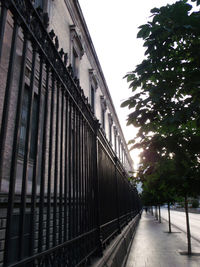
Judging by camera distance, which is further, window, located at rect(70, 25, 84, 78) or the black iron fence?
window, located at rect(70, 25, 84, 78)

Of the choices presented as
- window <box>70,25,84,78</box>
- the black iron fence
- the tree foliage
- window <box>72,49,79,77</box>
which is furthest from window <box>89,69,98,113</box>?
the tree foliage

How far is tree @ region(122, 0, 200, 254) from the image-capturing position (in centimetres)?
320

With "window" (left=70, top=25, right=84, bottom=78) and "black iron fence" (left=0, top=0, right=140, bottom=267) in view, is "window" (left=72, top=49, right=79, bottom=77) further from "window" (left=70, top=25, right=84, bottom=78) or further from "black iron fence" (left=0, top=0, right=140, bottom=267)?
"black iron fence" (left=0, top=0, right=140, bottom=267)

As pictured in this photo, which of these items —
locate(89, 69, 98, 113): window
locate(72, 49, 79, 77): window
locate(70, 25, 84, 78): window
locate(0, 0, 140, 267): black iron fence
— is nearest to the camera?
locate(0, 0, 140, 267): black iron fence

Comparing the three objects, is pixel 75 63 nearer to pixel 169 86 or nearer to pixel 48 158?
pixel 169 86

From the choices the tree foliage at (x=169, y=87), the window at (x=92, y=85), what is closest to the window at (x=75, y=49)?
the window at (x=92, y=85)

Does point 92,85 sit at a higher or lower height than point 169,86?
higher

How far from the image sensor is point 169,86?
329 cm

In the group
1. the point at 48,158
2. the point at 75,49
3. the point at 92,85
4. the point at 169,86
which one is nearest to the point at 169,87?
the point at 169,86

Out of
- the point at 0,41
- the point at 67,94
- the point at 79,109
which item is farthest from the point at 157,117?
the point at 0,41

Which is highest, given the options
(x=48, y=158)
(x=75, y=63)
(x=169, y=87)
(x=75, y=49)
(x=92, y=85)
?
(x=75, y=49)

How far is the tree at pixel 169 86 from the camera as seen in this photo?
10.5 ft

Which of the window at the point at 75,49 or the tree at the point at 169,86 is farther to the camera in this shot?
the window at the point at 75,49

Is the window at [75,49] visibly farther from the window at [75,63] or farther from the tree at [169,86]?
the tree at [169,86]
